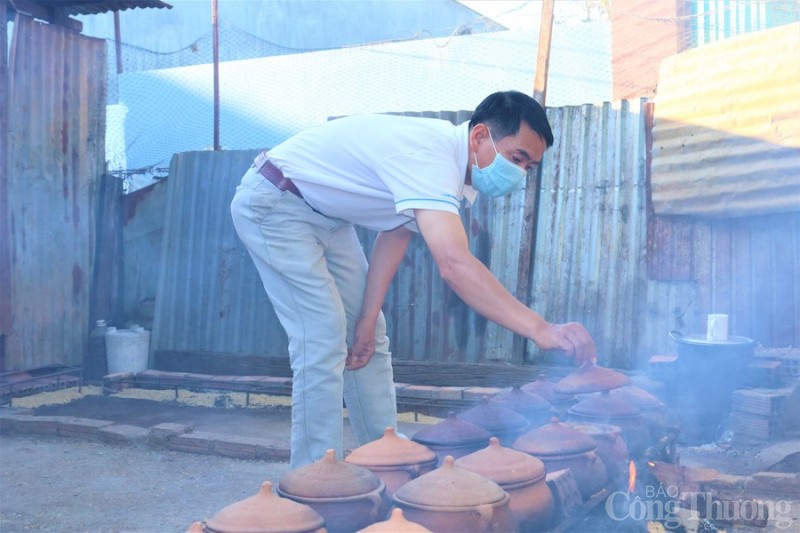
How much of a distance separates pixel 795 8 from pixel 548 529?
34.1 feet

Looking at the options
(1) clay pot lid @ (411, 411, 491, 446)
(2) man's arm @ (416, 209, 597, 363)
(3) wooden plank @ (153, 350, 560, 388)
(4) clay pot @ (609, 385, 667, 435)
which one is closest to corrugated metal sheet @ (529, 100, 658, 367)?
(3) wooden plank @ (153, 350, 560, 388)

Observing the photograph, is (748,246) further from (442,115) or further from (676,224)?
(442,115)

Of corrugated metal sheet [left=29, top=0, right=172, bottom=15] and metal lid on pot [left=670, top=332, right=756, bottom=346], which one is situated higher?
corrugated metal sheet [left=29, top=0, right=172, bottom=15]

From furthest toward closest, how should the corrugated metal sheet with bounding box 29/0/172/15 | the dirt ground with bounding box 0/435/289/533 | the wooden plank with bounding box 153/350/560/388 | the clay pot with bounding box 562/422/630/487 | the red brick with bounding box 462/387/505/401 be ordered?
the corrugated metal sheet with bounding box 29/0/172/15
the wooden plank with bounding box 153/350/560/388
the red brick with bounding box 462/387/505/401
the dirt ground with bounding box 0/435/289/533
the clay pot with bounding box 562/422/630/487

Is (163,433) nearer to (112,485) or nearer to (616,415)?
(112,485)

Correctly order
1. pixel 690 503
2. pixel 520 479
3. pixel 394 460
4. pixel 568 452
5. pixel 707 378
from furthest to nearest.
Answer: pixel 707 378, pixel 690 503, pixel 568 452, pixel 394 460, pixel 520 479

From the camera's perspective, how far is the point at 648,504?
3.21 m

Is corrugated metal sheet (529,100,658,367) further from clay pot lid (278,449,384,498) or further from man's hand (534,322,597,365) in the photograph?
clay pot lid (278,449,384,498)

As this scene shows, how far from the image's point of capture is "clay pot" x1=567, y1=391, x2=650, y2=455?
3430 mm

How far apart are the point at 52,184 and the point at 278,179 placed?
5386 millimetres

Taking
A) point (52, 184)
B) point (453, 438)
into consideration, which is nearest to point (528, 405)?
point (453, 438)

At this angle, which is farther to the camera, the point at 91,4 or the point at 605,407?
the point at 91,4

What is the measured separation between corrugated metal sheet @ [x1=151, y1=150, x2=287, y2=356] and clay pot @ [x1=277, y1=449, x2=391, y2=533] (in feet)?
17.9

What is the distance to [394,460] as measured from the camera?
252 centimetres
